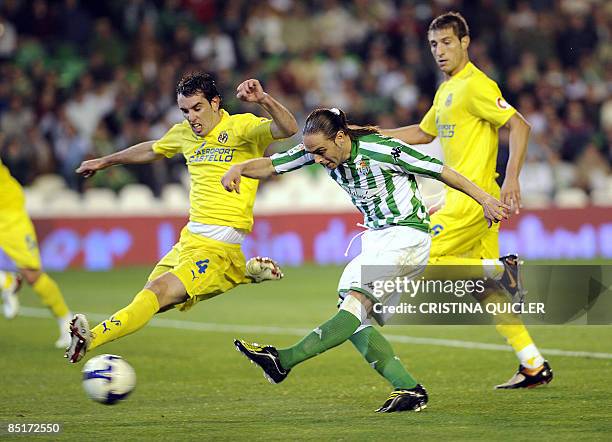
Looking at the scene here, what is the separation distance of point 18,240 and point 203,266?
3.50m

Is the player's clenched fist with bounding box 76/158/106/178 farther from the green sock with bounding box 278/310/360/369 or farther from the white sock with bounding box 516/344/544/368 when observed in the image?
the white sock with bounding box 516/344/544/368

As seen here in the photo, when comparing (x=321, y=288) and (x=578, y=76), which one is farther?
(x=578, y=76)

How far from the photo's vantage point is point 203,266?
8148 mm

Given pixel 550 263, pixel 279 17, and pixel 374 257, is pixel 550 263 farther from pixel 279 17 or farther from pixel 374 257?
pixel 374 257

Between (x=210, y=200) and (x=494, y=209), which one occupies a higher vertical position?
(x=210, y=200)

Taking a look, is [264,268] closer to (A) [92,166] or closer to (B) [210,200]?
(B) [210,200]

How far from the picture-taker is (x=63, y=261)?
61.3 ft

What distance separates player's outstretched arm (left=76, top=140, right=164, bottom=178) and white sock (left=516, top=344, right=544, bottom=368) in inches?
112

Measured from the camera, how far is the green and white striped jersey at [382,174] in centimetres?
731

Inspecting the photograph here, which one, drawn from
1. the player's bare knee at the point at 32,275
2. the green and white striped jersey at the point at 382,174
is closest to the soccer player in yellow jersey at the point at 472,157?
the green and white striped jersey at the point at 382,174

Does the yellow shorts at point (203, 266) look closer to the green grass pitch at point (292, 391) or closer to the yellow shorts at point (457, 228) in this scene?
the green grass pitch at point (292, 391)

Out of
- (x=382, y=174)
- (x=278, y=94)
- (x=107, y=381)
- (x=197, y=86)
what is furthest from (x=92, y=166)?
(x=278, y=94)

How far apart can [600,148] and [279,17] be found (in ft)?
19.8

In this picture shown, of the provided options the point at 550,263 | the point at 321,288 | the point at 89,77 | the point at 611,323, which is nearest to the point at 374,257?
the point at 611,323
